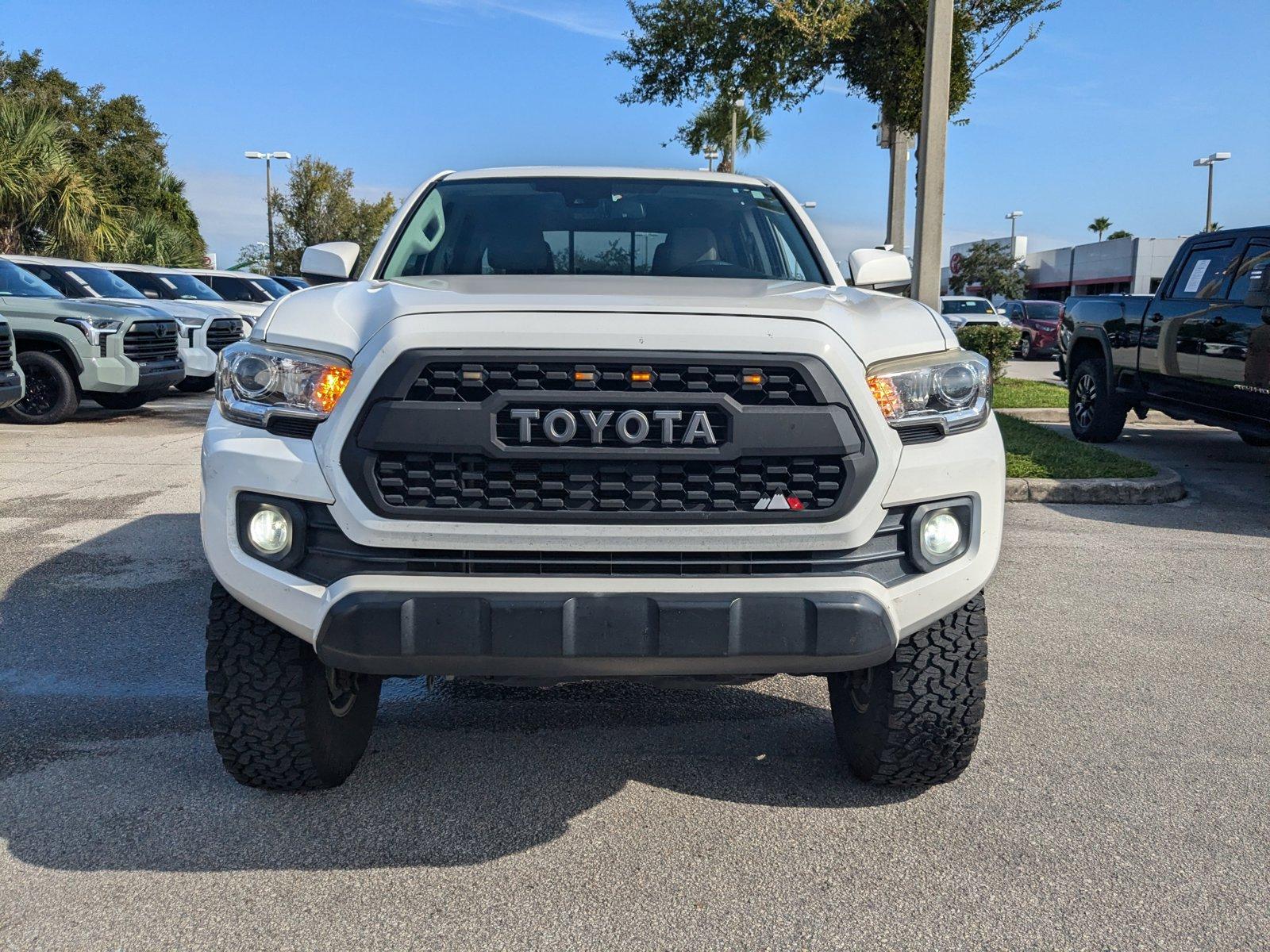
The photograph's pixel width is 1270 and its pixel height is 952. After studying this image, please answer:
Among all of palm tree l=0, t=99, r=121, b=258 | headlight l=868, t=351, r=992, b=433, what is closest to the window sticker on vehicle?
headlight l=868, t=351, r=992, b=433

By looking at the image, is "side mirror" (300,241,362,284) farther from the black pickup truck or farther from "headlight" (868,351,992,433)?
the black pickup truck

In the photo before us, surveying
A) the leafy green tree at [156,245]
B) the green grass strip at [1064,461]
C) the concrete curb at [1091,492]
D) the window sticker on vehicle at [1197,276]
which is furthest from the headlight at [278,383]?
the leafy green tree at [156,245]

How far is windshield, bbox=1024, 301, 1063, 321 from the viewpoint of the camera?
31.0 meters

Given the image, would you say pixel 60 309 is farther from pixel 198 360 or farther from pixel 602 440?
pixel 602 440

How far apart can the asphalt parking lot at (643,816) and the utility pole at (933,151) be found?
5.98 meters

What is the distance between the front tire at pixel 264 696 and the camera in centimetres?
312

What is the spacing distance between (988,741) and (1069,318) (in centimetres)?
926

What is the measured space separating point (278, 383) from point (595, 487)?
2.83ft

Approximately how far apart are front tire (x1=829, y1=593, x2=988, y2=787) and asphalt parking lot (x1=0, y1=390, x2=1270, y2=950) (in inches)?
7.6

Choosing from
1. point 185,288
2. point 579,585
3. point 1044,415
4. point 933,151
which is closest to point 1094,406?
point 1044,415

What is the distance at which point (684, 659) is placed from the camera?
2799 mm

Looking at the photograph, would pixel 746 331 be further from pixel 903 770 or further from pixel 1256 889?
pixel 1256 889

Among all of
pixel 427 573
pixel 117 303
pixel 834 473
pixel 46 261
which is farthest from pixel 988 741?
pixel 46 261

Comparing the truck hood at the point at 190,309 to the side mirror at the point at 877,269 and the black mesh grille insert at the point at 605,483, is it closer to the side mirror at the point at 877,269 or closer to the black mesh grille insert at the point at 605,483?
the side mirror at the point at 877,269
